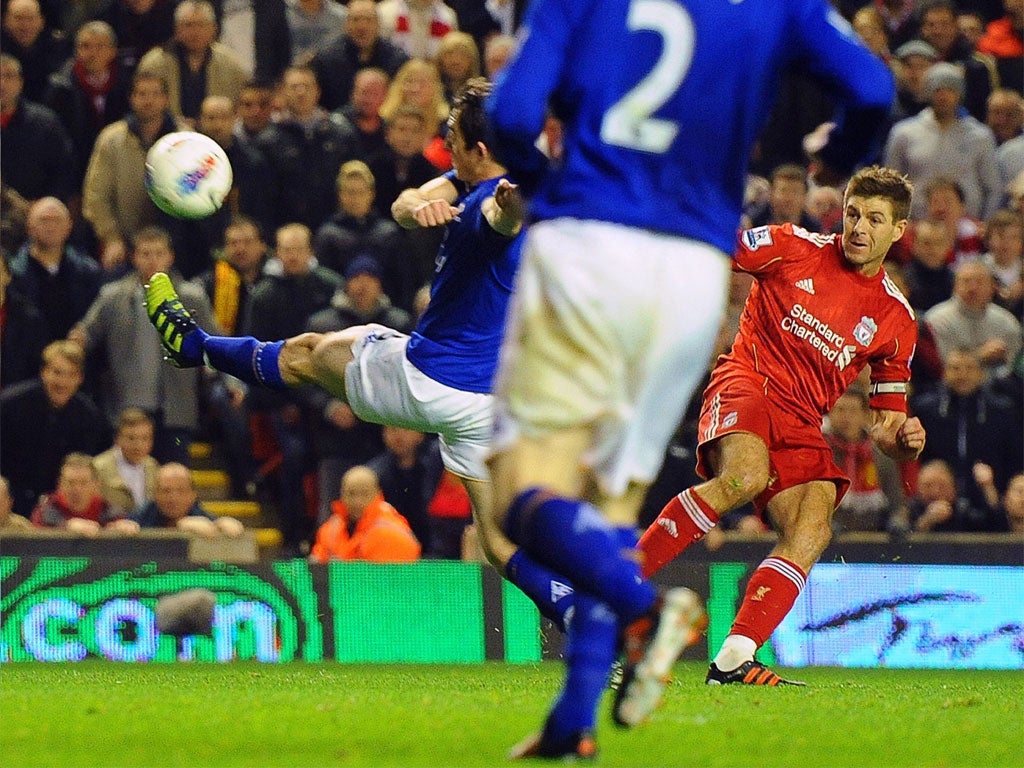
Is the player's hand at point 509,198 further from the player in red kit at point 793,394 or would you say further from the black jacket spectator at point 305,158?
the black jacket spectator at point 305,158

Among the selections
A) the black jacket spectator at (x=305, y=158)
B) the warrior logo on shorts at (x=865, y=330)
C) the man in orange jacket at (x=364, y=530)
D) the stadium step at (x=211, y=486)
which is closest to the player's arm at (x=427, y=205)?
the warrior logo on shorts at (x=865, y=330)

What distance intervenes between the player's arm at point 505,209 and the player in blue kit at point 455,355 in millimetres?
722

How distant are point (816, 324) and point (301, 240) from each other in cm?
579

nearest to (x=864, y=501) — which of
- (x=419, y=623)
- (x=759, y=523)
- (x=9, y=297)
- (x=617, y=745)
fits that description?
(x=759, y=523)

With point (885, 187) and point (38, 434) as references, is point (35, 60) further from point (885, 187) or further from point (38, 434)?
point (885, 187)

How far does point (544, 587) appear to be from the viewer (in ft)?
26.7

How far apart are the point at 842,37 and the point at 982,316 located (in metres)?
8.91

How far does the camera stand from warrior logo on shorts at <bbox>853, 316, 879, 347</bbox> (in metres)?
9.07

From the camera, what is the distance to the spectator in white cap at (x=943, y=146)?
15648 millimetres

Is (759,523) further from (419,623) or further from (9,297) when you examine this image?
(9,297)

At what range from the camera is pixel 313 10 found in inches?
661

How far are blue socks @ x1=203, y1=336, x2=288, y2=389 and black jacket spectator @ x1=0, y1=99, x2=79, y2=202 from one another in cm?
671

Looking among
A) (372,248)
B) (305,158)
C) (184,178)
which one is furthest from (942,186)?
(184,178)

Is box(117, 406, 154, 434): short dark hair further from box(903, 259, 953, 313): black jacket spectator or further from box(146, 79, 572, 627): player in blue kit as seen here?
box(903, 259, 953, 313): black jacket spectator
